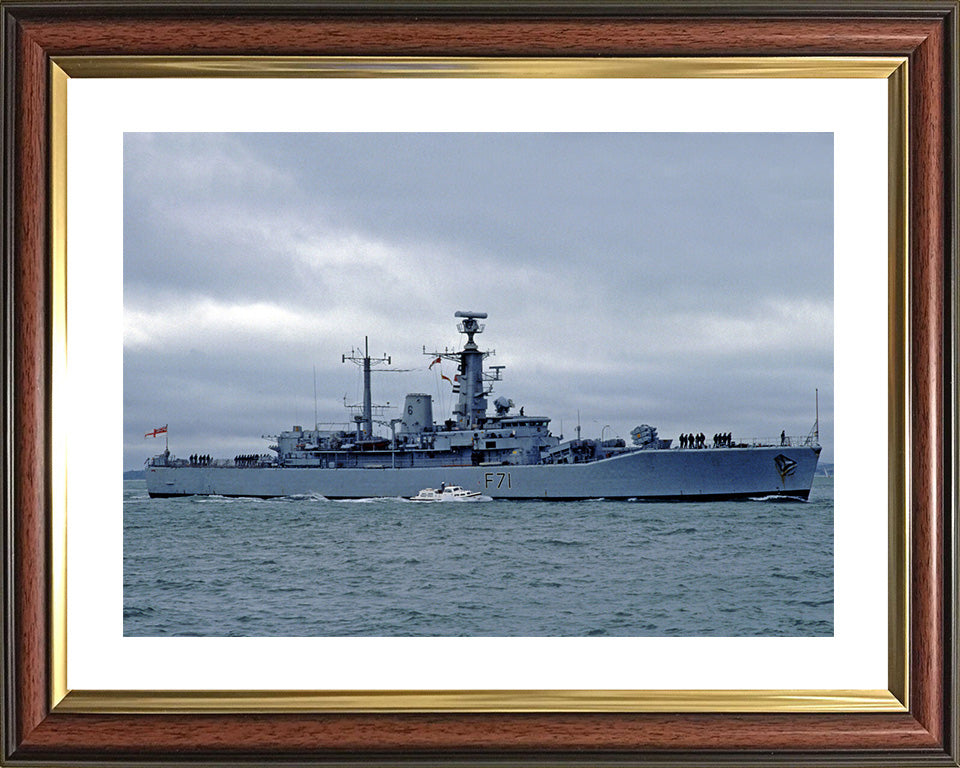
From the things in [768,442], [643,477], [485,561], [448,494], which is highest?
[768,442]

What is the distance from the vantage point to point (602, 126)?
78 cm

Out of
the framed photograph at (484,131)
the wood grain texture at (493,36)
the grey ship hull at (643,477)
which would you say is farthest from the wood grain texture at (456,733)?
the grey ship hull at (643,477)

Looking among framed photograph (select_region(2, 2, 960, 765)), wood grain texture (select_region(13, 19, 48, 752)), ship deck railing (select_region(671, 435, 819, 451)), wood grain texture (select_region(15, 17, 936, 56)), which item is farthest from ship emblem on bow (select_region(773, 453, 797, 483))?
wood grain texture (select_region(13, 19, 48, 752))

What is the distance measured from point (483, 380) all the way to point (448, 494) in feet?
4.22

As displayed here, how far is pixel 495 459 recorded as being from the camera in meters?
8.68

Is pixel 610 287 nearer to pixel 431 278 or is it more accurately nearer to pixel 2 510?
pixel 431 278

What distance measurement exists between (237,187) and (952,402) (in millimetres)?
10011

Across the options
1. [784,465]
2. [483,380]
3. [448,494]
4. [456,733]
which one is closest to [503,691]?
[456,733]

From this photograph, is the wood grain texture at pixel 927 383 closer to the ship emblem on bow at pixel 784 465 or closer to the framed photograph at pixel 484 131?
the framed photograph at pixel 484 131

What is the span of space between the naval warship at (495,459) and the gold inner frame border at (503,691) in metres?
7.32

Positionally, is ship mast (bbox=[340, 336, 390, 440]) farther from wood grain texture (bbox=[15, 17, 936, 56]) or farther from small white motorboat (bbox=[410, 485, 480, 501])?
wood grain texture (bbox=[15, 17, 936, 56])

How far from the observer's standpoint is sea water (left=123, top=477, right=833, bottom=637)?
8359mm

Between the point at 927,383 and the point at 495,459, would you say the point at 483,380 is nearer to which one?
the point at 495,459

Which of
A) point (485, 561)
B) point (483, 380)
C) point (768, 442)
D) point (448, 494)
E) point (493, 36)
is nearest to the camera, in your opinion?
point (493, 36)
